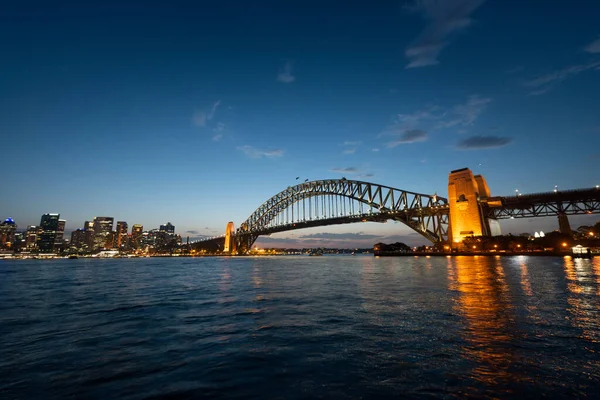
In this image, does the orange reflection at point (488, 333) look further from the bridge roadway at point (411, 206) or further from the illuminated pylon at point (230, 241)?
the illuminated pylon at point (230, 241)

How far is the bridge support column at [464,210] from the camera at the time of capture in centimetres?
6247

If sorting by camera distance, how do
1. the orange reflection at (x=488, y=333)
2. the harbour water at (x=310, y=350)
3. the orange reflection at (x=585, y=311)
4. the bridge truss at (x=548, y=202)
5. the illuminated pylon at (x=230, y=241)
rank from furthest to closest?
1. the illuminated pylon at (x=230, y=241)
2. the bridge truss at (x=548, y=202)
3. the orange reflection at (x=585, y=311)
4. the orange reflection at (x=488, y=333)
5. the harbour water at (x=310, y=350)

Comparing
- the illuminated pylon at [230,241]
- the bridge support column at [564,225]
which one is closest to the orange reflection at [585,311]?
the bridge support column at [564,225]

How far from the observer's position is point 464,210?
6356 centimetres

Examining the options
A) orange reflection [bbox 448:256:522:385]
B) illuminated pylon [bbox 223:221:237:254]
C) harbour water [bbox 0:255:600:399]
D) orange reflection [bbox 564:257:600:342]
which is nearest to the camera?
harbour water [bbox 0:255:600:399]

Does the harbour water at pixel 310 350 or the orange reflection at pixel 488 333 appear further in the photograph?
the orange reflection at pixel 488 333

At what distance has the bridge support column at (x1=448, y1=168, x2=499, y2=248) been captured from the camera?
62469mm

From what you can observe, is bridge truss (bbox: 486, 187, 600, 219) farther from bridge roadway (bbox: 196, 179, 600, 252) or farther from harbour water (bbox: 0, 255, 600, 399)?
harbour water (bbox: 0, 255, 600, 399)

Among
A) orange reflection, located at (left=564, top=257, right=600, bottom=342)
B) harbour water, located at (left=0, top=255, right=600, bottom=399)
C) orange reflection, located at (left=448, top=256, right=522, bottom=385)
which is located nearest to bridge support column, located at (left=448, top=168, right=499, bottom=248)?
orange reflection, located at (left=564, top=257, right=600, bottom=342)

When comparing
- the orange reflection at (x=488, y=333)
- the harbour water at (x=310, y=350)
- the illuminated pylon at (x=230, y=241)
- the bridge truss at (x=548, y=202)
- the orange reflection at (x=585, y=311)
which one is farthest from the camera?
the illuminated pylon at (x=230, y=241)

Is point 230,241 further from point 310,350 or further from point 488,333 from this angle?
point 488,333

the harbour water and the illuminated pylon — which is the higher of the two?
the illuminated pylon

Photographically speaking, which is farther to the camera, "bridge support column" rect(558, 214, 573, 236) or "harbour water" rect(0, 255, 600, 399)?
"bridge support column" rect(558, 214, 573, 236)

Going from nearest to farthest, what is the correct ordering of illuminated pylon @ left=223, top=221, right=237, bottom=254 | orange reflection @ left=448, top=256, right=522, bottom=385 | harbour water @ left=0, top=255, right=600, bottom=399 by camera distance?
1. harbour water @ left=0, top=255, right=600, bottom=399
2. orange reflection @ left=448, top=256, right=522, bottom=385
3. illuminated pylon @ left=223, top=221, right=237, bottom=254
